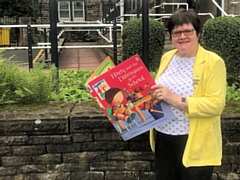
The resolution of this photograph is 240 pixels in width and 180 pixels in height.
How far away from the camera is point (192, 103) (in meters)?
1.88

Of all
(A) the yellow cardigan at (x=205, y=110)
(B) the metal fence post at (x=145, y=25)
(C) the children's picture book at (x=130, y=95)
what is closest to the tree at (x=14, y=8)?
(B) the metal fence post at (x=145, y=25)

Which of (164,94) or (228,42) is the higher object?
(228,42)

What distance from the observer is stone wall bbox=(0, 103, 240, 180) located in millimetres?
2732

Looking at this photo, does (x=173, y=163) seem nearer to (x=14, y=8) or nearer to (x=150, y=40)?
(x=150, y=40)

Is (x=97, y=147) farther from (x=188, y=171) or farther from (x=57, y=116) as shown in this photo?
(x=188, y=171)

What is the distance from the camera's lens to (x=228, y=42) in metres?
4.98

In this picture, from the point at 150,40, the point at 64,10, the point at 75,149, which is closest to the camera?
the point at 75,149

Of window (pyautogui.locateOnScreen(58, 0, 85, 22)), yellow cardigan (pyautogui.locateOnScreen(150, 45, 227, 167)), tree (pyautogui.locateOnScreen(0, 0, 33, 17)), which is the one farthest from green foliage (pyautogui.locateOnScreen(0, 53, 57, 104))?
window (pyautogui.locateOnScreen(58, 0, 85, 22))

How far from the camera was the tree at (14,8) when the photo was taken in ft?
52.1

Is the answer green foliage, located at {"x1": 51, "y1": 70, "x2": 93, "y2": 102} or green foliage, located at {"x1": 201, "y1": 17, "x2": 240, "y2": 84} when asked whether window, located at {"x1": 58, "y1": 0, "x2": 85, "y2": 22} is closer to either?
green foliage, located at {"x1": 51, "y1": 70, "x2": 93, "y2": 102}

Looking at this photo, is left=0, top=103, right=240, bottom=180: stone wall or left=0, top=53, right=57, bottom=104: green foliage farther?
left=0, top=53, right=57, bottom=104: green foliage

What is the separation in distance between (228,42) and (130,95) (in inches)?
131

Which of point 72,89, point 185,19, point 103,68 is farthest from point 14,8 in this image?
point 185,19

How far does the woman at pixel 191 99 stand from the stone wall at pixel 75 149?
0.73 metres
